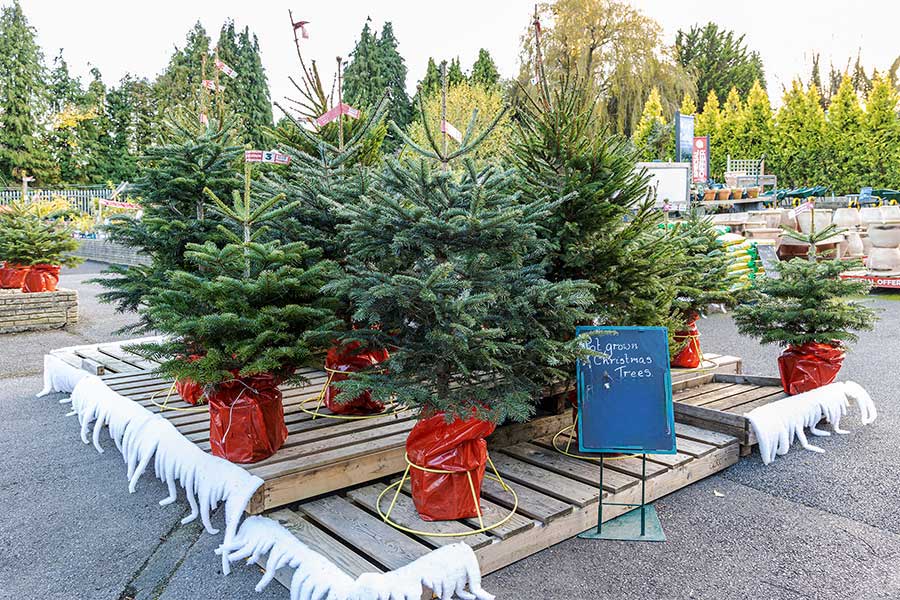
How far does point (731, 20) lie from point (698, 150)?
105 feet

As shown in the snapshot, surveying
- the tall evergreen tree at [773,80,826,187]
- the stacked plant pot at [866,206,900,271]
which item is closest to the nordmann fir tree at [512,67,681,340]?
the stacked plant pot at [866,206,900,271]

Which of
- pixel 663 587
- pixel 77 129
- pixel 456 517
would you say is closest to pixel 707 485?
pixel 663 587

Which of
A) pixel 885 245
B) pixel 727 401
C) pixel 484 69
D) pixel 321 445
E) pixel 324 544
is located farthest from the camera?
pixel 484 69

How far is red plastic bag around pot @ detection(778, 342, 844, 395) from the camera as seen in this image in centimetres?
447

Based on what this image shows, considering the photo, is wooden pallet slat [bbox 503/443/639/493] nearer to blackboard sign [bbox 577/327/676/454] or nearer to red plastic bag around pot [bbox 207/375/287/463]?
blackboard sign [bbox 577/327/676/454]

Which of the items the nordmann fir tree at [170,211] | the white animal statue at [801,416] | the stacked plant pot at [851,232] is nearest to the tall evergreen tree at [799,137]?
the stacked plant pot at [851,232]

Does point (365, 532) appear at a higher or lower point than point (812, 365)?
lower

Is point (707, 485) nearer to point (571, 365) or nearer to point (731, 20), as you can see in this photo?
point (571, 365)

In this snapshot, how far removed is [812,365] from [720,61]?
147 ft

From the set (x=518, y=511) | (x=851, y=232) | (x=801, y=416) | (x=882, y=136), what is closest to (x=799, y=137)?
(x=882, y=136)

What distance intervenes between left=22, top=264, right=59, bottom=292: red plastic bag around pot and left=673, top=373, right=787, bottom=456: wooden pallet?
8.23 m

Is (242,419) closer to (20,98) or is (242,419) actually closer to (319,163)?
(319,163)

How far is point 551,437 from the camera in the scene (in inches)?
150

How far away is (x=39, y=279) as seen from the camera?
866cm
